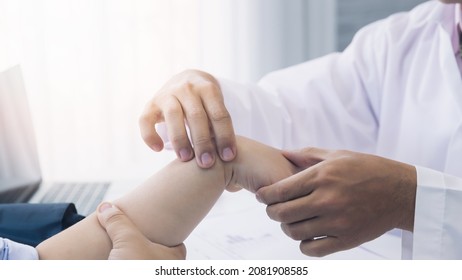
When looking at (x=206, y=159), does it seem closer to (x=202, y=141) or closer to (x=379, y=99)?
(x=202, y=141)

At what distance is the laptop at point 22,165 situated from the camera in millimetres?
728

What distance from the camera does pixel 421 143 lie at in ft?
2.82

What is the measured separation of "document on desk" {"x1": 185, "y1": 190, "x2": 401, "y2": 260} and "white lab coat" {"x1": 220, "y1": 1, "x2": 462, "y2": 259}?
131 millimetres

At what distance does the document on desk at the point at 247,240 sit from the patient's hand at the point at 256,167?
0.10 metres

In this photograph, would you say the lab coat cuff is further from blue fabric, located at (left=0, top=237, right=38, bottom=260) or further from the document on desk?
blue fabric, located at (left=0, top=237, right=38, bottom=260)

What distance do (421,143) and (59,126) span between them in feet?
2.27

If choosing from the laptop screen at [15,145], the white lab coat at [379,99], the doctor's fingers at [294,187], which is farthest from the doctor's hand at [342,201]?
the laptop screen at [15,145]

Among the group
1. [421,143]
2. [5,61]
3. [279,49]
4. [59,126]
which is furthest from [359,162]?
[279,49]

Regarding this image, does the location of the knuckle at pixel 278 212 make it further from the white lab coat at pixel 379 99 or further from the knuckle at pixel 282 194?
the white lab coat at pixel 379 99

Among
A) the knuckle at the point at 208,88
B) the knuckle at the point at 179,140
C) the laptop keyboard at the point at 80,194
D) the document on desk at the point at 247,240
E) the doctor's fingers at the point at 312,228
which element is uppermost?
the knuckle at the point at 208,88

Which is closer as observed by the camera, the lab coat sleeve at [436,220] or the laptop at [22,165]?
the lab coat sleeve at [436,220]

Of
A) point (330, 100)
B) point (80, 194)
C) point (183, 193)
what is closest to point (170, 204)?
point (183, 193)
